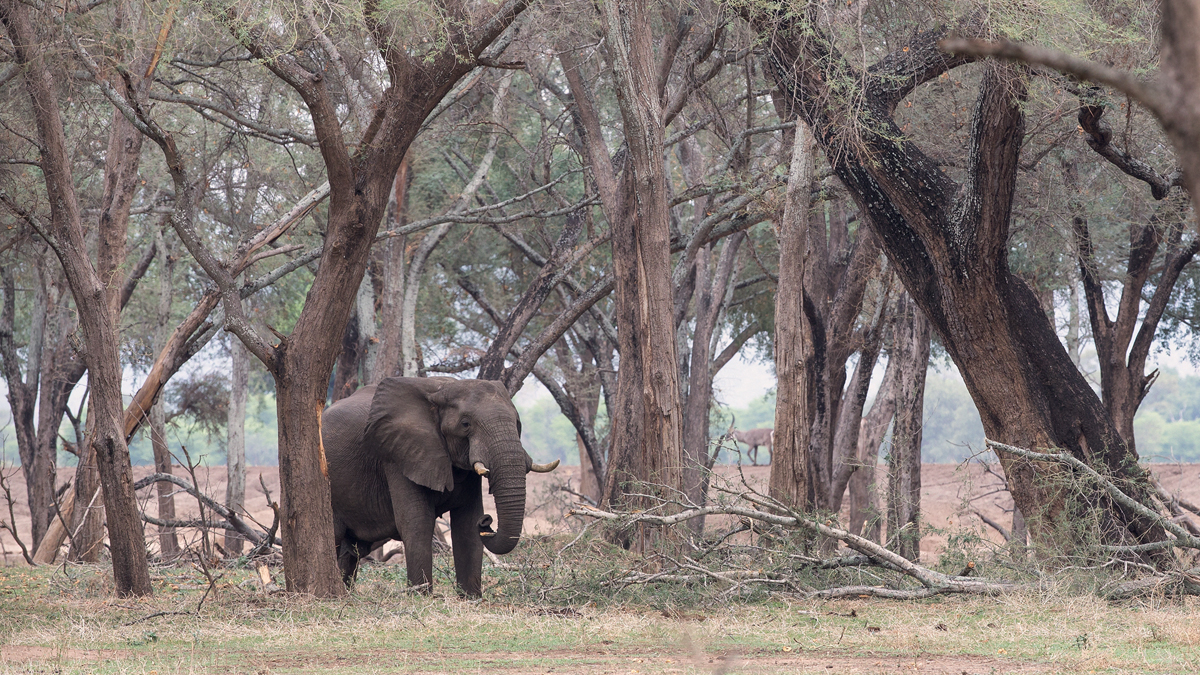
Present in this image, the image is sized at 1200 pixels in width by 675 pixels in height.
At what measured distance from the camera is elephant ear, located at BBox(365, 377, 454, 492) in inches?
399

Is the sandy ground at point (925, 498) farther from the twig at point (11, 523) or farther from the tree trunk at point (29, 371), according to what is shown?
the twig at point (11, 523)

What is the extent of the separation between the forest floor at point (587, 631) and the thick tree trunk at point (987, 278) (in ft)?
6.32

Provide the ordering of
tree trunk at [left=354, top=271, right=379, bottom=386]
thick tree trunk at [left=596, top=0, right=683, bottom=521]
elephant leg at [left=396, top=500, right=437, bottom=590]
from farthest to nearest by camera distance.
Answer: tree trunk at [left=354, top=271, right=379, bottom=386]
thick tree trunk at [left=596, top=0, right=683, bottom=521]
elephant leg at [left=396, top=500, right=437, bottom=590]

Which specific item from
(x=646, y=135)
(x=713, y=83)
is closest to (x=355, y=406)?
(x=646, y=135)

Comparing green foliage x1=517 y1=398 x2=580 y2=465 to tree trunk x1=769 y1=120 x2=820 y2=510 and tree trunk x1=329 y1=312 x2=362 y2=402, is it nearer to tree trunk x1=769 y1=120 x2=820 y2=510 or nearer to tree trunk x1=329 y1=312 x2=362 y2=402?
tree trunk x1=329 y1=312 x2=362 y2=402

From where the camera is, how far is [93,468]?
14.1 m

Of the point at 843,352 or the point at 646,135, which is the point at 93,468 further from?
the point at 843,352

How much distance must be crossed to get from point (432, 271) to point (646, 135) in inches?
615

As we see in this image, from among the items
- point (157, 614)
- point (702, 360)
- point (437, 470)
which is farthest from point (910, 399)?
point (157, 614)

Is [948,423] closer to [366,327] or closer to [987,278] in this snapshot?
[366,327]

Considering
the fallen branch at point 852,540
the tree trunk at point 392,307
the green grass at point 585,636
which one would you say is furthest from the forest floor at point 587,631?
the tree trunk at point 392,307

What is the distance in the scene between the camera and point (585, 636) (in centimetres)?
715

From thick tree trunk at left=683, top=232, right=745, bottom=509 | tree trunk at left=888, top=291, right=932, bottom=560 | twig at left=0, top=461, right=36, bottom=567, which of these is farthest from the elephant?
thick tree trunk at left=683, top=232, right=745, bottom=509

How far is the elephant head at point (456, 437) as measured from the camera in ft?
32.2
